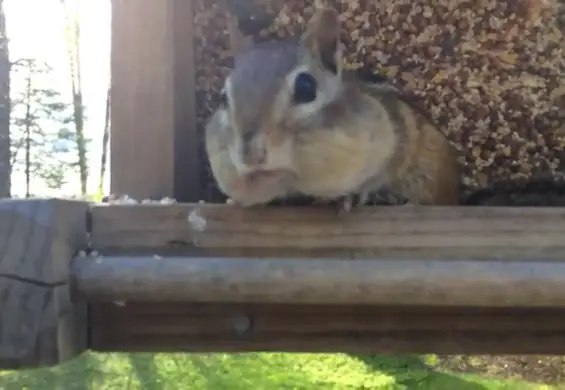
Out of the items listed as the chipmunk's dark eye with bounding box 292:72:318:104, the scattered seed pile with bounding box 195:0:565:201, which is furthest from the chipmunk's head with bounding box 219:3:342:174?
the scattered seed pile with bounding box 195:0:565:201

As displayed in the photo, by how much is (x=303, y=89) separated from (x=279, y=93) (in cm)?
4

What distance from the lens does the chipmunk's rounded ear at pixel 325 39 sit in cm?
92

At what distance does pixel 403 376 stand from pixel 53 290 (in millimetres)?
1785

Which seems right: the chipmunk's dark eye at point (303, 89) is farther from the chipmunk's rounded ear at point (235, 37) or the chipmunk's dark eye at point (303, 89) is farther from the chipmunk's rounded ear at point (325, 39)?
the chipmunk's rounded ear at point (235, 37)

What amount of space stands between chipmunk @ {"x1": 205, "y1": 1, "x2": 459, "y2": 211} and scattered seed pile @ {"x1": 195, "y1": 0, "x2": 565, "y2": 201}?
0.11 m

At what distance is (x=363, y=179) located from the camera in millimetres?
947

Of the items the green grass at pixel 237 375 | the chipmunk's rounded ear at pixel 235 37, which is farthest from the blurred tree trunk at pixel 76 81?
the chipmunk's rounded ear at pixel 235 37

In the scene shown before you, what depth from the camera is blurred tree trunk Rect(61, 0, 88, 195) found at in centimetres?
298

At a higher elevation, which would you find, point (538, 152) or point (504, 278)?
point (538, 152)

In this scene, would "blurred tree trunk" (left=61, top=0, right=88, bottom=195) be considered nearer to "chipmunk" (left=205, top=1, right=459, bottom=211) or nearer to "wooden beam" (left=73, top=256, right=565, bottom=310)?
"chipmunk" (left=205, top=1, right=459, bottom=211)

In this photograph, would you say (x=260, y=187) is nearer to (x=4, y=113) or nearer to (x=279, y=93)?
(x=279, y=93)

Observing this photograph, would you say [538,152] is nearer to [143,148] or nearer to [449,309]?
[449,309]

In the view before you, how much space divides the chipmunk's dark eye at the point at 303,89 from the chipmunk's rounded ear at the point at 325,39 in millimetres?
71

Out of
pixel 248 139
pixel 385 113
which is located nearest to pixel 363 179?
pixel 385 113
